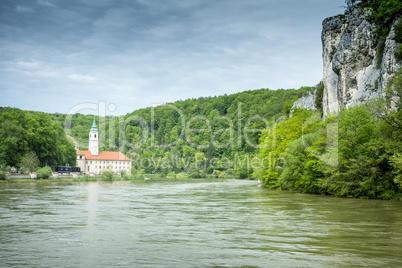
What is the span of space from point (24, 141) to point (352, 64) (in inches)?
2494

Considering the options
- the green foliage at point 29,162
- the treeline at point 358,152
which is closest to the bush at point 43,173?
the green foliage at point 29,162

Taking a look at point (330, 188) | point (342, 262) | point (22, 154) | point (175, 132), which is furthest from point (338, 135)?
point (175, 132)

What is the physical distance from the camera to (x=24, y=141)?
253 ft

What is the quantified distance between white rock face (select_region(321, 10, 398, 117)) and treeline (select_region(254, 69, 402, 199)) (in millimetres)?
4820

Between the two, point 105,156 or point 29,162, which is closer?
point 29,162

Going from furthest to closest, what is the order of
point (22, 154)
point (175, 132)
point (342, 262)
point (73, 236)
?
1. point (175, 132)
2. point (22, 154)
3. point (73, 236)
4. point (342, 262)

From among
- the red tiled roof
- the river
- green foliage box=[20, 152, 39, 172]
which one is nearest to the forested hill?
the red tiled roof

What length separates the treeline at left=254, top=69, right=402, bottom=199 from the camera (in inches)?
1113

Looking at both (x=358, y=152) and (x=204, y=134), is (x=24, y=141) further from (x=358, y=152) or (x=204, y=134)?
(x=204, y=134)

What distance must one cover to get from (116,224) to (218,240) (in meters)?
6.13

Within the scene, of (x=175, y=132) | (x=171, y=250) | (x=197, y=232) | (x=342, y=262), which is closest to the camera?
(x=342, y=262)

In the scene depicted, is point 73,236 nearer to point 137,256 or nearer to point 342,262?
point 137,256

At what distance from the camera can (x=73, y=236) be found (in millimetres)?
14609

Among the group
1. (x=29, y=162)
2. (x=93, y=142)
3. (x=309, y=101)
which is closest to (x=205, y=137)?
(x=93, y=142)
